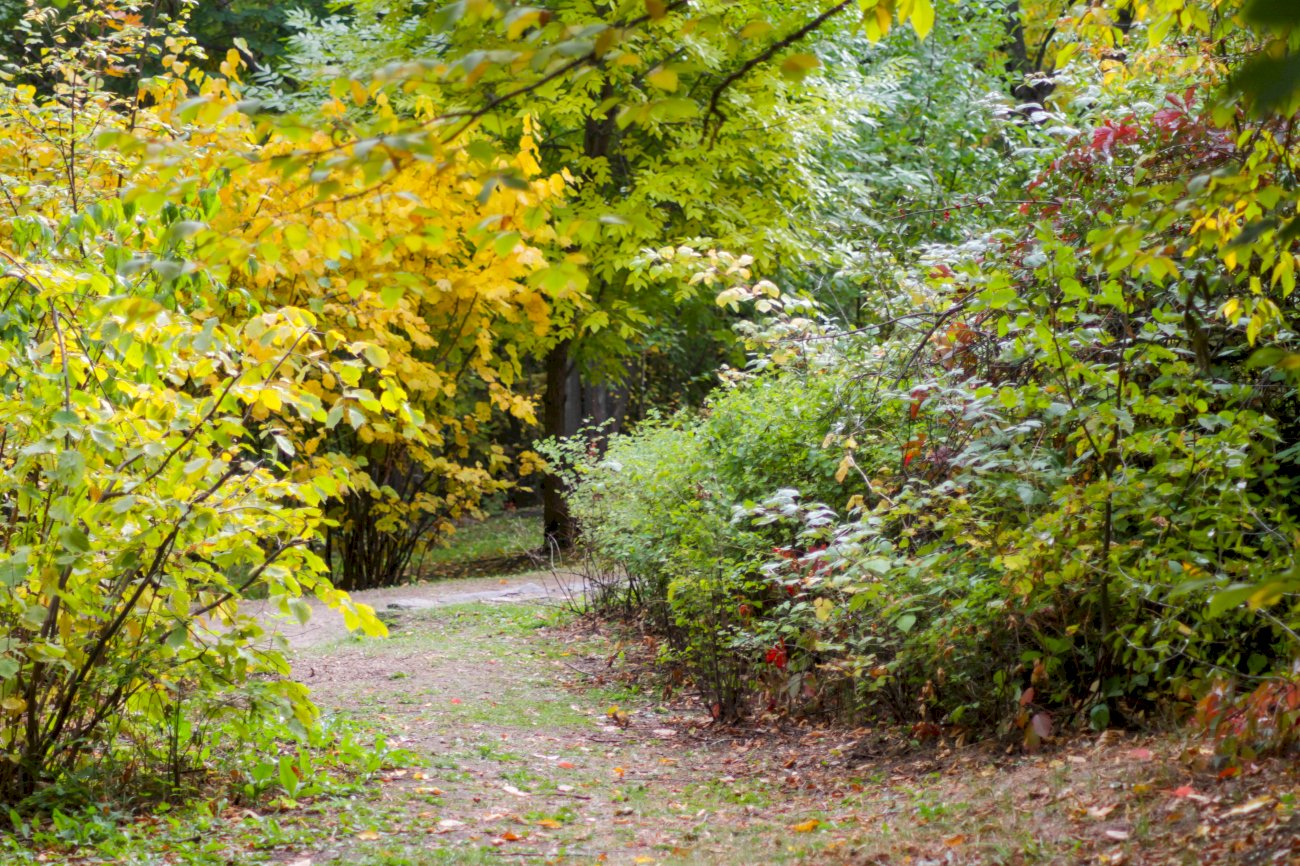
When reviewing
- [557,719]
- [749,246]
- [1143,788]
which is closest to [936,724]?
[1143,788]

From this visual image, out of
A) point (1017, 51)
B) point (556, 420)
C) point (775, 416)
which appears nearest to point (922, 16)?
point (775, 416)

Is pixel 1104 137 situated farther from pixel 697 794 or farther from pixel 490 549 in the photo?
pixel 490 549

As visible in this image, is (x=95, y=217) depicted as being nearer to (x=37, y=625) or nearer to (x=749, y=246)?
(x=37, y=625)

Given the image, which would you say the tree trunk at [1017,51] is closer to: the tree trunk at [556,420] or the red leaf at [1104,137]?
the tree trunk at [556,420]

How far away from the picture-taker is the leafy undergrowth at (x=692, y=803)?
329 centimetres

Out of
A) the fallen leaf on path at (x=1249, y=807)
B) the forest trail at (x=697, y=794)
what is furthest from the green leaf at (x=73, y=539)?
the fallen leaf on path at (x=1249, y=807)

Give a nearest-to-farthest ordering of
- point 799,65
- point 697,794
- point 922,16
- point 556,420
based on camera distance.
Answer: point 799,65 < point 922,16 < point 697,794 < point 556,420

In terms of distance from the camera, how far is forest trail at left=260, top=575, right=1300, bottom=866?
129 inches

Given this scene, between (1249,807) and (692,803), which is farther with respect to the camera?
(692,803)

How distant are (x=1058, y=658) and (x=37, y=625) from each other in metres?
3.65

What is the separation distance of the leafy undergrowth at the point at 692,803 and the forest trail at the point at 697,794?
1 cm

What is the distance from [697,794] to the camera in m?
4.82

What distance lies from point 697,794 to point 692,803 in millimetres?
147

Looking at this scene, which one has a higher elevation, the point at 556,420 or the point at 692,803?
the point at 556,420
